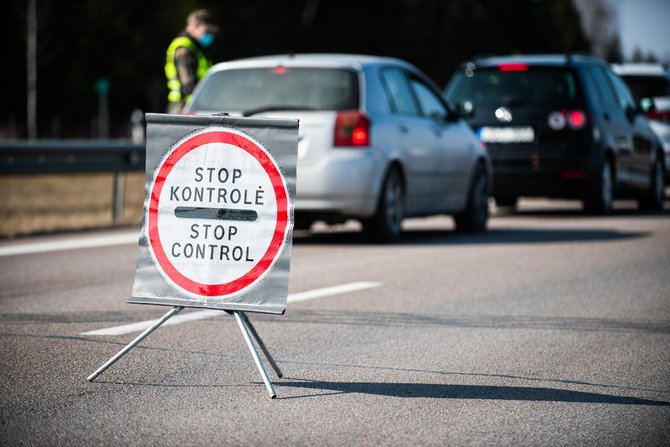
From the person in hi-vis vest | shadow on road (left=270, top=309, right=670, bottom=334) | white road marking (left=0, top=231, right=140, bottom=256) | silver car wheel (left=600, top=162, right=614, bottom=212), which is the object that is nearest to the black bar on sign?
shadow on road (left=270, top=309, right=670, bottom=334)

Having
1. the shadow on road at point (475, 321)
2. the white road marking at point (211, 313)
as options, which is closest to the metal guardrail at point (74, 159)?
the white road marking at point (211, 313)

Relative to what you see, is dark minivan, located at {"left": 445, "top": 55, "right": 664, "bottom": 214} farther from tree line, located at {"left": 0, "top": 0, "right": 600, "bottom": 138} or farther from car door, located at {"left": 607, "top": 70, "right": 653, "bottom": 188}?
tree line, located at {"left": 0, "top": 0, "right": 600, "bottom": 138}

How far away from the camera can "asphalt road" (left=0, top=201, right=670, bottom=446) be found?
5.36 metres

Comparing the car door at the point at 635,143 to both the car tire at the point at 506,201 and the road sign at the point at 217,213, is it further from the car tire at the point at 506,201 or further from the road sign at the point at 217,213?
the road sign at the point at 217,213

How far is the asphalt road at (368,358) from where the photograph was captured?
5359 millimetres

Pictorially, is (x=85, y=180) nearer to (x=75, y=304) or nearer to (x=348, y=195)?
(x=348, y=195)

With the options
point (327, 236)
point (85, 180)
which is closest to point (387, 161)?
point (327, 236)

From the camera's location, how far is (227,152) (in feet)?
20.5

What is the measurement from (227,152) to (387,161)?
6.70 metres

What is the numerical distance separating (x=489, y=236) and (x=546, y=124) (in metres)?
2.86

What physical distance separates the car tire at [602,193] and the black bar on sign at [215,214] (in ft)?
37.1

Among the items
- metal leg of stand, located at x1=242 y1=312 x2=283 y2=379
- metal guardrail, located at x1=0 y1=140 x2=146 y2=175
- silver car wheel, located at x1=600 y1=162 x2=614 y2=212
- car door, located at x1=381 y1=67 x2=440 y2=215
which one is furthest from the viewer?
silver car wheel, located at x1=600 y1=162 x2=614 y2=212

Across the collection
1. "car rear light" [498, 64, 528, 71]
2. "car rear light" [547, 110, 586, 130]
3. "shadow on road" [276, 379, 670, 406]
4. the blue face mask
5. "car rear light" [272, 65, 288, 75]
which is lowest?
"shadow on road" [276, 379, 670, 406]

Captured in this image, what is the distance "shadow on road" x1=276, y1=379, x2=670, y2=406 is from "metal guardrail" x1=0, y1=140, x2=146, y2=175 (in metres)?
9.30
